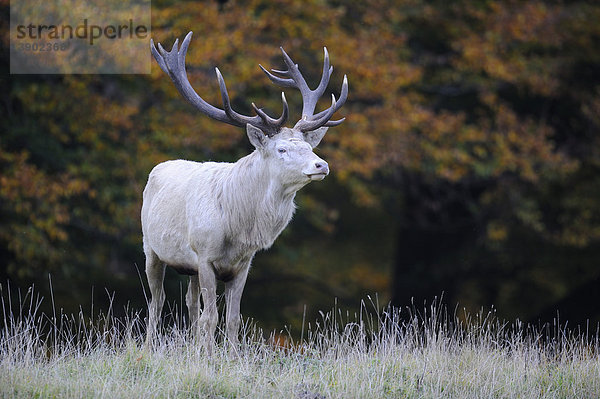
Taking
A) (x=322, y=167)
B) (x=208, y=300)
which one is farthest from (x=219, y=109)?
(x=208, y=300)

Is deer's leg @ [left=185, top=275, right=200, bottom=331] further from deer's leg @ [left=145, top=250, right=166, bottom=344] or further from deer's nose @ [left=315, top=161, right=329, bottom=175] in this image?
deer's nose @ [left=315, top=161, right=329, bottom=175]

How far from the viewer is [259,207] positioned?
19.4 ft

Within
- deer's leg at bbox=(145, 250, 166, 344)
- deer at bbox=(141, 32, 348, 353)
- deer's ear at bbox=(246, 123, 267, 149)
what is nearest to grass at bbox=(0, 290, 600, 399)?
deer at bbox=(141, 32, 348, 353)

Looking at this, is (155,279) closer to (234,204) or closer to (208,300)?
(208,300)

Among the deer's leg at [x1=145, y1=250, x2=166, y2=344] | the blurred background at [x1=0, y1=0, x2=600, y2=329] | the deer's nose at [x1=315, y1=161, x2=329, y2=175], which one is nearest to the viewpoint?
the deer's nose at [x1=315, y1=161, x2=329, y2=175]

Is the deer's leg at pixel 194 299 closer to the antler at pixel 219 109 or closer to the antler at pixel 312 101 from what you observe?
the antler at pixel 219 109

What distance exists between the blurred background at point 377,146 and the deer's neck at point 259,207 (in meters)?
3.90

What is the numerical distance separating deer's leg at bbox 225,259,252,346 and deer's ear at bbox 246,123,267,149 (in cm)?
89

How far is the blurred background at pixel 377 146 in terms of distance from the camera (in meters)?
10.6

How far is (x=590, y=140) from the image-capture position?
12.8m

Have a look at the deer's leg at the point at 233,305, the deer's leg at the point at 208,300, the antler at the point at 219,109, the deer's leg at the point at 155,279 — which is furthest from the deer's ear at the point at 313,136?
the deer's leg at the point at 155,279

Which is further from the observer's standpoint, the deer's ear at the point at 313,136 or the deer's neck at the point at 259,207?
the deer's ear at the point at 313,136

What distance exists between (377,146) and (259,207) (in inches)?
242

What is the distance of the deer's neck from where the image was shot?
19.2 feet
